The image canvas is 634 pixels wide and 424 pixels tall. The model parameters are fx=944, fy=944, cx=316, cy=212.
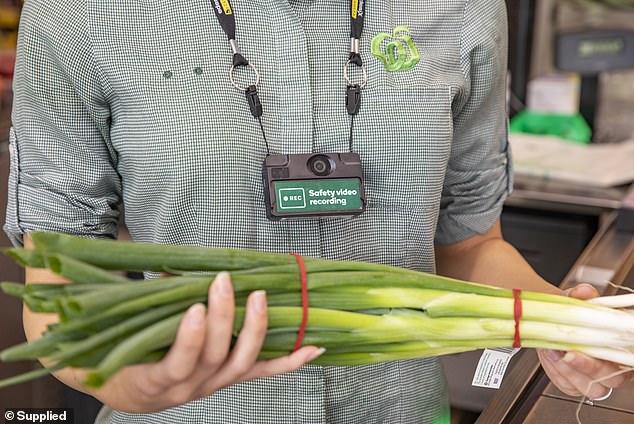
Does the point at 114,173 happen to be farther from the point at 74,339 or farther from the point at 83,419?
the point at 83,419

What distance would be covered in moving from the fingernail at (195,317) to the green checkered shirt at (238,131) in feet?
1.28

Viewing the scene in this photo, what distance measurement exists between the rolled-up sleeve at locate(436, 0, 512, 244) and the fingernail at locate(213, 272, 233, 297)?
0.64 metres

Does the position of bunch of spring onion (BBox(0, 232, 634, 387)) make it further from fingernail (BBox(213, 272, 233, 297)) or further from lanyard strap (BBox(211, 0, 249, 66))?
lanyard strap (BBox(211, 0, 249, 66))

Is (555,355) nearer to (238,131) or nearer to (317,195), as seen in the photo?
(317,195)

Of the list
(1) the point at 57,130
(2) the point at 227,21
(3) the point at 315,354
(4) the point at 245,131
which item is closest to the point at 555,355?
(3) the point at 315,354

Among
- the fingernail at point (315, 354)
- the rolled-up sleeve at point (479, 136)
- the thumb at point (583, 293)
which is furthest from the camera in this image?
the rolled-up sleeve at point (479, 136)

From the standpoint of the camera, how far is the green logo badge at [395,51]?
139 centimetres

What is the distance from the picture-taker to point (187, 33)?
1329mm

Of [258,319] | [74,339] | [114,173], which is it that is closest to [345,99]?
[114,173]

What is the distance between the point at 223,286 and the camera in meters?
0.96

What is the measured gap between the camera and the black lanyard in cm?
132

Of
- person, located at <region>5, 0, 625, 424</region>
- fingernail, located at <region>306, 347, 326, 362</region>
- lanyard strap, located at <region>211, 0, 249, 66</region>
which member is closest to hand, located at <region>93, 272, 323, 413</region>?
fingernail, located at <region>306, 347, 326, 362</region>
